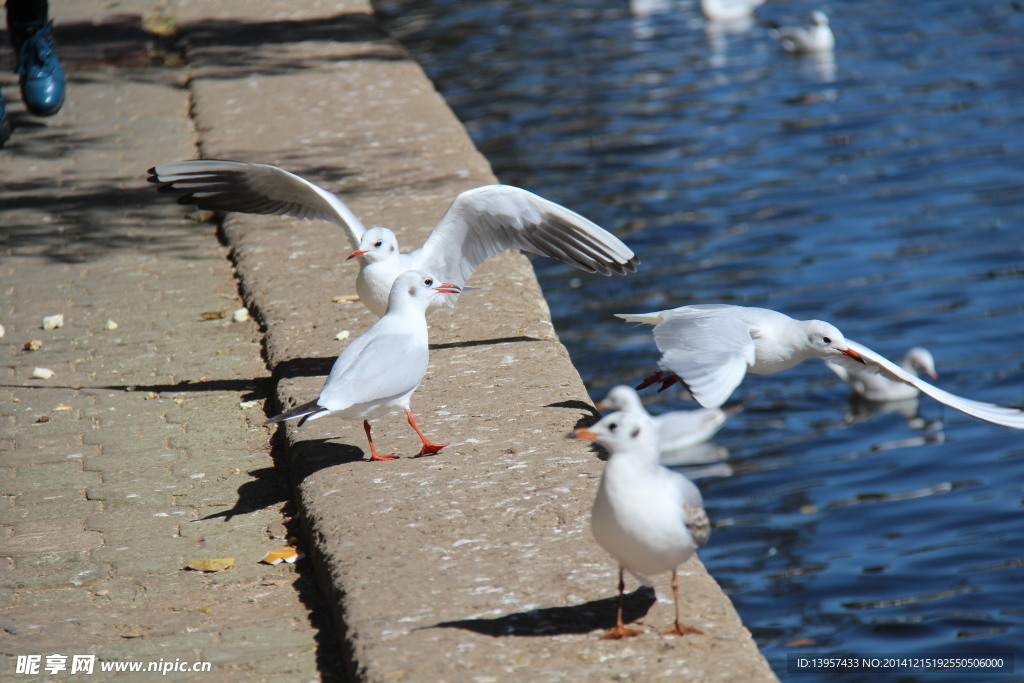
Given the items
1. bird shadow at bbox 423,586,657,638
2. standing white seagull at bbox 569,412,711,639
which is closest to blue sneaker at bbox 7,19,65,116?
bird shadow at bbox 423,586,657,638

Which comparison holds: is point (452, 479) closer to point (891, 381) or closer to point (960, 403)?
point (960, 403)

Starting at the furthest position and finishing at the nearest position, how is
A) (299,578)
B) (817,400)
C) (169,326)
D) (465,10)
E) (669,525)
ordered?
(465,10) → (817,400) → (169,326) → (299,578) → (669,525)

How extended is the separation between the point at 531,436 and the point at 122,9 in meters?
8.11

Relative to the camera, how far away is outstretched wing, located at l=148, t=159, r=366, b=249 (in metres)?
4.48

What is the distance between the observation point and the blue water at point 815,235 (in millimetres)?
5023

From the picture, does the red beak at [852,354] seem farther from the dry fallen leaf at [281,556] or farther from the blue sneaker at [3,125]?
the blue sneaker at [3,125]

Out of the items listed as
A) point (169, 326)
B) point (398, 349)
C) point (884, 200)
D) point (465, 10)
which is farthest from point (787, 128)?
point (398, 349)

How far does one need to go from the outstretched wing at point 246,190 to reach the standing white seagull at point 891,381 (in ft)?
10.1

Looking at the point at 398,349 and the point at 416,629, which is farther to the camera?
the point at 398,349

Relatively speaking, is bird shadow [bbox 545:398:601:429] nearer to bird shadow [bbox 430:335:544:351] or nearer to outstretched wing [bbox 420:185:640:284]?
bird shadow [bbox 430:335:544:351]

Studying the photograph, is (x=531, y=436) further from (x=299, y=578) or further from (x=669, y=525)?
(x=669, y=525)

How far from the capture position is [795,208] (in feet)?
28.1

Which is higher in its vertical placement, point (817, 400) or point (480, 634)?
point (480, 634)

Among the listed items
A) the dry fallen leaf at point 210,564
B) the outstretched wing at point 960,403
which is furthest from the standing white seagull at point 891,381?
the dry fallen leaf at point 210,564
